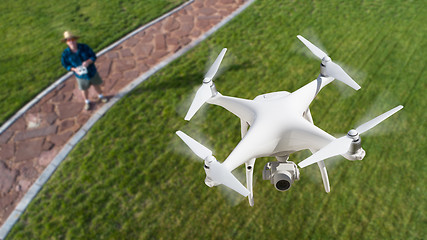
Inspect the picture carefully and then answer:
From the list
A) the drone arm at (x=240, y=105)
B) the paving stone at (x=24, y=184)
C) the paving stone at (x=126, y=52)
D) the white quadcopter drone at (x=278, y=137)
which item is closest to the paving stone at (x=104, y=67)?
the paving stone at (x=126, y=52)

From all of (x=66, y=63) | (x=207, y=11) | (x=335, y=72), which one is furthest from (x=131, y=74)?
(x=335, y=72)

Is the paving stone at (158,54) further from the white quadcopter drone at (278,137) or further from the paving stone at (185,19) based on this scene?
the white quadcopter drone at (278,137)

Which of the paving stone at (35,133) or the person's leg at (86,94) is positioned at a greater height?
the person's leg at (86,94)

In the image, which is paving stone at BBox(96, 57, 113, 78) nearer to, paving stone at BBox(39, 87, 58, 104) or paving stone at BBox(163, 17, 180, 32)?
paving stone at BBox(39, 87, 58, 104)

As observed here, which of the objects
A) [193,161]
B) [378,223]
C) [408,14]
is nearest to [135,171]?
[193,161]

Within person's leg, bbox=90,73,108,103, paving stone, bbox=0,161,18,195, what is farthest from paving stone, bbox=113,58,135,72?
paving stone, bbox=0,161,18,195

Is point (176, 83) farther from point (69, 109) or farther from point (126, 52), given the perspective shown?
point (69, 109)

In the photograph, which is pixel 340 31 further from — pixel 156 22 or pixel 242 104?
pixel 242 104
